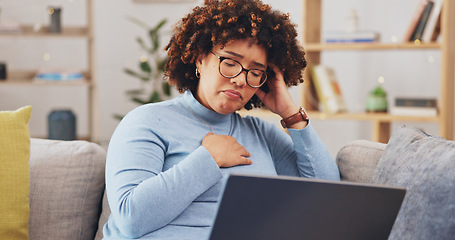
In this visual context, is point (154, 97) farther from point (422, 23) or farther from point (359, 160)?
point (359, 160)

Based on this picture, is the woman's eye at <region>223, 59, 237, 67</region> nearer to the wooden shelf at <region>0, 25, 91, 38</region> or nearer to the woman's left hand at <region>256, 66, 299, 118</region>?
the woman's left hand at <region>256, 66, 299, 118</region>

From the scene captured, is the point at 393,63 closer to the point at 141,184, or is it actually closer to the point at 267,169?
the point at 267,169

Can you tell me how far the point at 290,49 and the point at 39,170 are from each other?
30.2 inches

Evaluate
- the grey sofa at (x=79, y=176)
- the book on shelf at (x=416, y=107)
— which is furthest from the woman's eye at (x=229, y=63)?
the book on shelf at (x=416, y=107)

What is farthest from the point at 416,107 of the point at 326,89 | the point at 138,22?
the point at 138,22

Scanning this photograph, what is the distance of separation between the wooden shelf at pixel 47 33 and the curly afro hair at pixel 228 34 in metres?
2.27

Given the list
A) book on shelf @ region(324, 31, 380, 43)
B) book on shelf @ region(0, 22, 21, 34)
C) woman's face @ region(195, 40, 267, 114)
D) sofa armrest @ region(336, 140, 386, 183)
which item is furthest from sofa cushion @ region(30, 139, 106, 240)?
book on shelf @ region(0, 22, 21, 34)

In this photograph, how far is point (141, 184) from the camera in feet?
3.62

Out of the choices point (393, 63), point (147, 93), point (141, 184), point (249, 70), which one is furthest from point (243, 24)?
point (147, 93)

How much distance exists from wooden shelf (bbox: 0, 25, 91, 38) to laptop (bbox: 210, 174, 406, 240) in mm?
2930

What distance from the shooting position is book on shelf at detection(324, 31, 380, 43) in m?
2.97

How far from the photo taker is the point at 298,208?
2.78 ft

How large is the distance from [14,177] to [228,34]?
67 centimetres

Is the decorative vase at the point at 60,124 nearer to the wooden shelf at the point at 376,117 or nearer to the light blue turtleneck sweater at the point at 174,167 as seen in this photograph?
the wooden shelf at the point at 376,117
